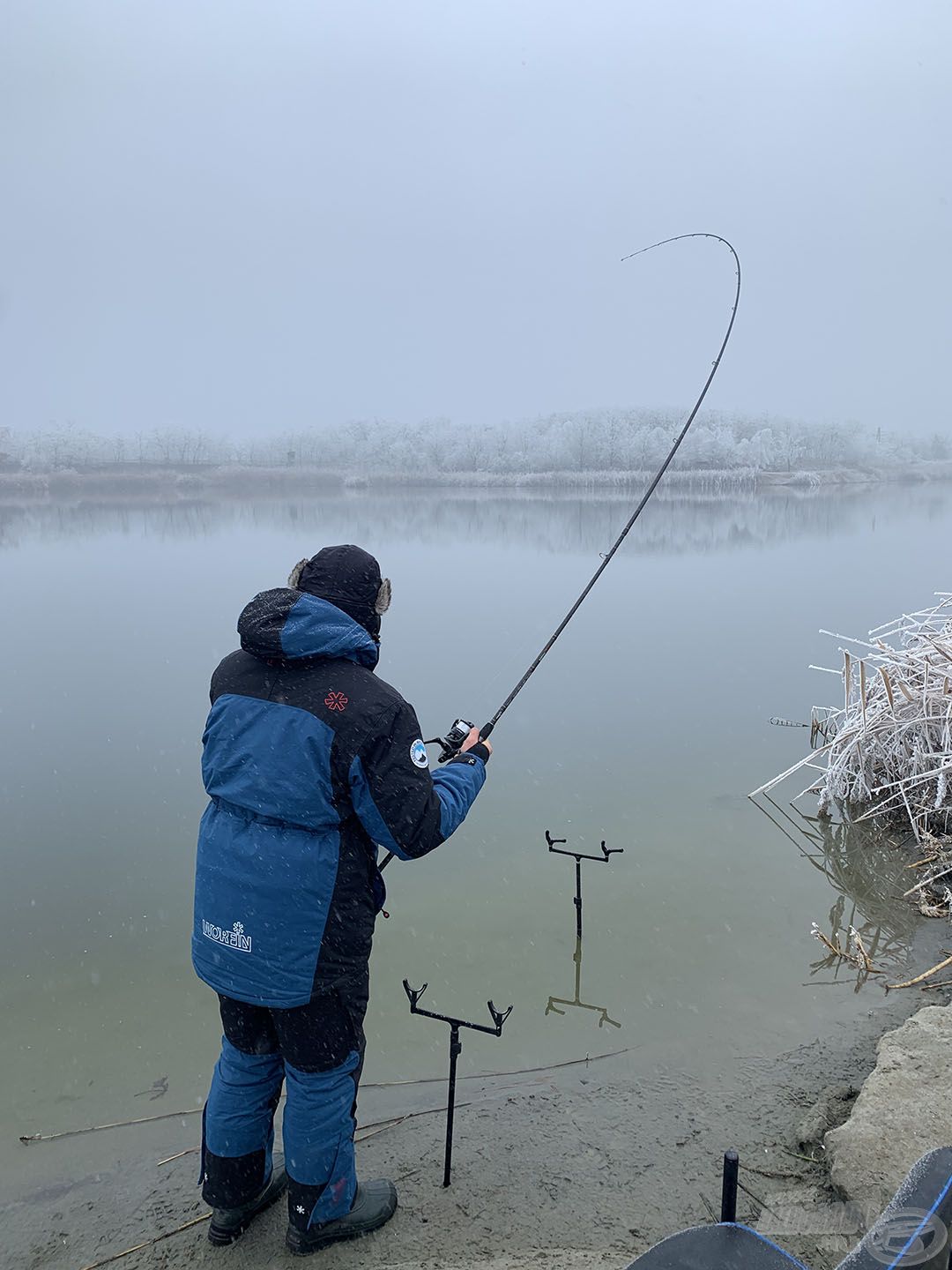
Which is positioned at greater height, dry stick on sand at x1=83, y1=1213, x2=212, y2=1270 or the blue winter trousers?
the blue winter trousers

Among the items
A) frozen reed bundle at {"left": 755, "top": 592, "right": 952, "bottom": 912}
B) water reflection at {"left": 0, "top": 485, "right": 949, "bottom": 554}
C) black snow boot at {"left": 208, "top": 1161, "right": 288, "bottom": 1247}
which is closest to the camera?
black snow boot at {"left": 208, "top": 1161, "right": 288, "bottom": 1247}

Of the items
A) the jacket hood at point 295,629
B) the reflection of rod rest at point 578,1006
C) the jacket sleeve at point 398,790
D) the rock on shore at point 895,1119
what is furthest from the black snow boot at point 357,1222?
the reflection of rod rest at point 578,1006

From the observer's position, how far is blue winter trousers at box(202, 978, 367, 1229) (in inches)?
74.0

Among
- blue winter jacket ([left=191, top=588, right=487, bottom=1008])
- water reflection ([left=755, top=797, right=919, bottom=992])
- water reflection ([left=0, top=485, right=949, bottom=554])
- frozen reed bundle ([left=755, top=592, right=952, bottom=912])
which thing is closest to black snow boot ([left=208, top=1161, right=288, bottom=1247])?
blue winter jacket ([left=191, top=588, right=487, bottom=1008])

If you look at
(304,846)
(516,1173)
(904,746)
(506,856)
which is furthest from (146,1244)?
(904,746)

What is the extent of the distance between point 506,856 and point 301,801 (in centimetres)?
341

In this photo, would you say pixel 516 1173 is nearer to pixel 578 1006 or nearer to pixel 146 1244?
pixel 146 1244

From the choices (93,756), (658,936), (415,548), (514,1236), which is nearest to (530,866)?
(658,936)

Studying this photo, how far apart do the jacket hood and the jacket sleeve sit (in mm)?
188

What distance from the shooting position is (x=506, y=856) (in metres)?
5.04

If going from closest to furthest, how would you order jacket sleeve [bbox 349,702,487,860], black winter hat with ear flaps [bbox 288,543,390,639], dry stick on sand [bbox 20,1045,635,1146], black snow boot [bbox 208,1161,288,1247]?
jacket sleeve [bbox 349,702,487,860]
black winter hat with ear flaps [bbox 288,543,390,639]
black snow boot [bbox 208,1161,288,1247]
dry stick on sand [bbox 20,1045,635,1146]

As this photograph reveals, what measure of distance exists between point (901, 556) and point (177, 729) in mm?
23030

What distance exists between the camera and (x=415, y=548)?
2580 centimetres

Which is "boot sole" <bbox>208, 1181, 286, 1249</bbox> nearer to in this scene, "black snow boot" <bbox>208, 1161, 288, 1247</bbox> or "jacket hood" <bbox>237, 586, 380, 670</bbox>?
"black snow boot" <bbox>208, 1161, 288, 1247</bbox>
